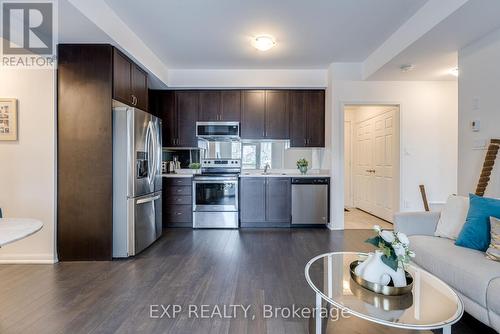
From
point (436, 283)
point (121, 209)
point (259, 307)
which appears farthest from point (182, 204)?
point (436, 283)

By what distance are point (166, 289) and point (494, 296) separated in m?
2.30

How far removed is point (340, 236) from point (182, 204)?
259 centimetres

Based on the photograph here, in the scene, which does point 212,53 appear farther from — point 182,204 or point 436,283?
point 436,283

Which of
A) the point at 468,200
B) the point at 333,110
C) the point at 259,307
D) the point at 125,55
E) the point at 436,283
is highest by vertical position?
the point at 125,55

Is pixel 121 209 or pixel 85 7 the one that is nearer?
pixel 85 7

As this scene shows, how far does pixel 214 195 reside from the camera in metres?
4.29

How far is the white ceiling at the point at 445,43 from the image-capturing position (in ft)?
7.05

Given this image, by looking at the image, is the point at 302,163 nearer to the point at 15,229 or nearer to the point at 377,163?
the point at 377,163

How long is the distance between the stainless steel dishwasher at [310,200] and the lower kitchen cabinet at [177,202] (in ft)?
5.82

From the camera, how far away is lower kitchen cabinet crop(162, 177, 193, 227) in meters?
4.29

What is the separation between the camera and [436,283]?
59.0 inches

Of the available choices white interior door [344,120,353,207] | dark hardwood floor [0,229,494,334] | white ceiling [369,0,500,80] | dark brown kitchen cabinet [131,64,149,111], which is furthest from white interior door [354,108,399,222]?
dark brown kitchen cabinet [131,64,149,111]


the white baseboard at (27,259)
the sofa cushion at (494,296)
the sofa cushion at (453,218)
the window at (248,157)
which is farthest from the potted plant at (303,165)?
the white baseboard at (27,259)

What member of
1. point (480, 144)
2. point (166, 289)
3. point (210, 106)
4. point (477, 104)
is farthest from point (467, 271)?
point (210, 106)
